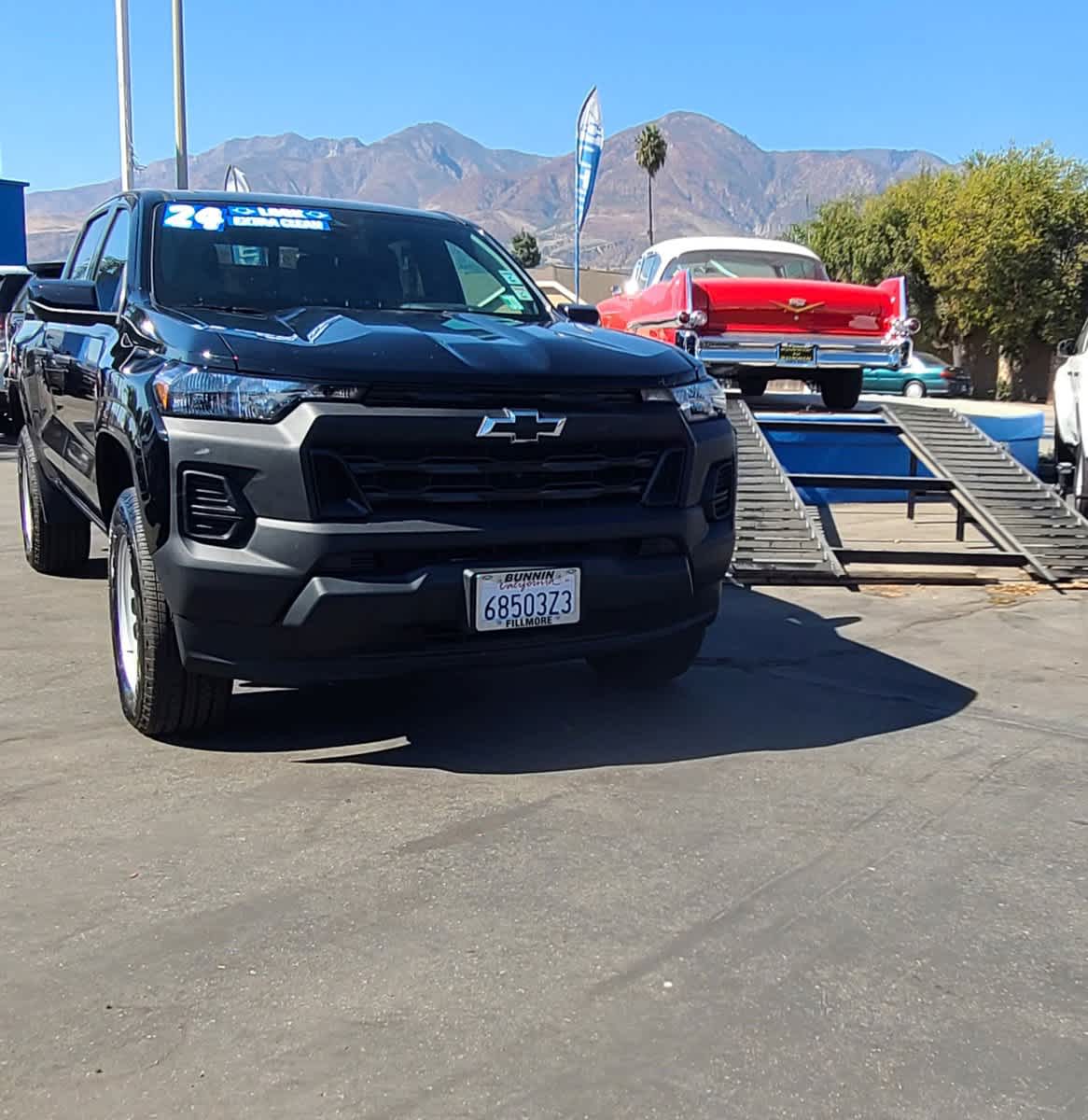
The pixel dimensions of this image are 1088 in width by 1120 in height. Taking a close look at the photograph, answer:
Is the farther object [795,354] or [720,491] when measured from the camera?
[795,354]

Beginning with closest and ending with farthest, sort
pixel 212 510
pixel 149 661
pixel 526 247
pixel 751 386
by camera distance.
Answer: pixel 212 510
pixel 149 661
pixel 751 386
pixel 526 247

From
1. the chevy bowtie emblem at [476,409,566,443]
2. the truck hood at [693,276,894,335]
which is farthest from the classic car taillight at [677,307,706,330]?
the chevy bowtie emblem at [476,409,566,443]

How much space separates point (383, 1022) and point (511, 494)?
179cm

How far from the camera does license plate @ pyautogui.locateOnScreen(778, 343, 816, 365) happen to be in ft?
35.0

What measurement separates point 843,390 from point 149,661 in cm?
876

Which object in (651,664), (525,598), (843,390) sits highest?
(843,390)

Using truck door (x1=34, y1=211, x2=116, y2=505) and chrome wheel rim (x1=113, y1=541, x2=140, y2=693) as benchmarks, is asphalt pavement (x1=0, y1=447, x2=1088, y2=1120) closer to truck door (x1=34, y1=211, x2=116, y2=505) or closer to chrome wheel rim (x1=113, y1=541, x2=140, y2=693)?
chrome wheel rim (x1=113, y1=541, x2=140, y2=693)

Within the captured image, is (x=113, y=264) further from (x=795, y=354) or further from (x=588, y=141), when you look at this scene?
(x=588, y=141)

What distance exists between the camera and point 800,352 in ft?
35.3

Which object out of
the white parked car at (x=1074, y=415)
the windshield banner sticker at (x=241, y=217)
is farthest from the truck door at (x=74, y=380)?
the white parked car at (x=1074, y=415)

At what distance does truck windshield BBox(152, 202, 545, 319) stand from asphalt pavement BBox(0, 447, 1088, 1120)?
1.55 meters

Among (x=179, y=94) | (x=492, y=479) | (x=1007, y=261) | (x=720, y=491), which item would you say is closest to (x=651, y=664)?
(x=720, y=491)

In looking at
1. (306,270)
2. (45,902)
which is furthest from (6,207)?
(45,902)

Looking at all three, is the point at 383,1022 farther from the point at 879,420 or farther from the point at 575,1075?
the point at 879,420
